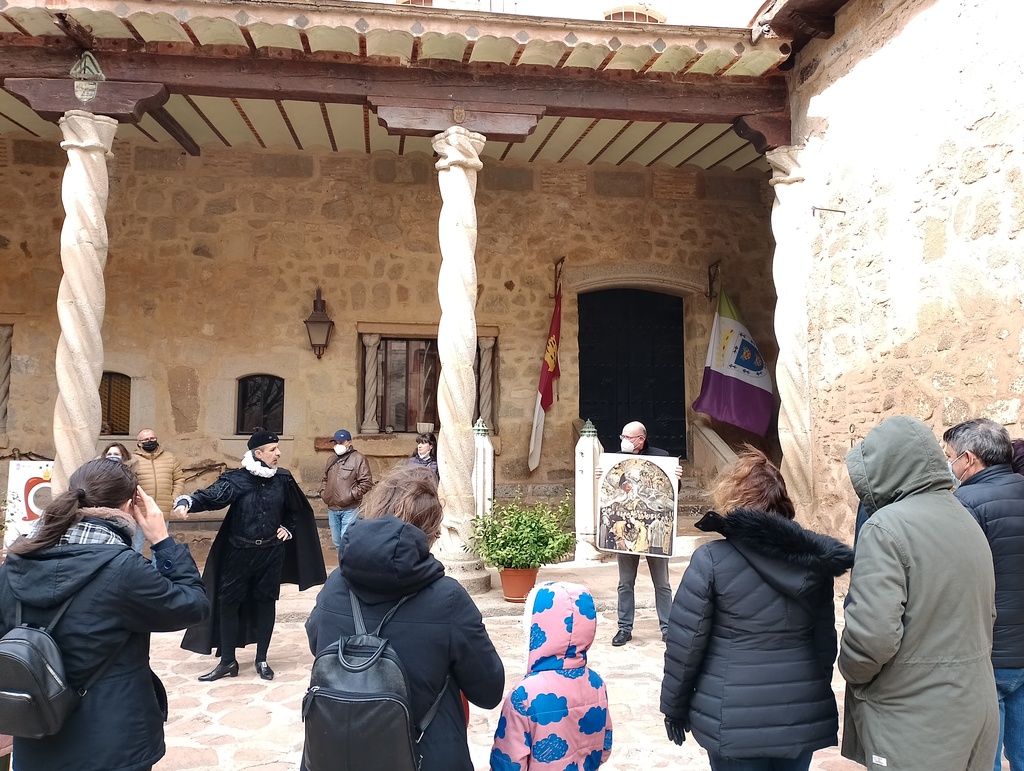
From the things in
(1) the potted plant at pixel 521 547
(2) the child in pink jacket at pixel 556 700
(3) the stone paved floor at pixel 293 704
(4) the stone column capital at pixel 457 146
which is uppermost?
(4) the stone column capital at pixel 457 146

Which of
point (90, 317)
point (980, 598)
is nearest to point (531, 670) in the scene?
point (980, 598)

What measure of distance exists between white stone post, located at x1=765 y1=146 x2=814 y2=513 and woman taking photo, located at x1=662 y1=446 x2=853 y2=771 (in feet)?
15.4

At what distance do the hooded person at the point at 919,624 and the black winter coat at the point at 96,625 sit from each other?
181cm

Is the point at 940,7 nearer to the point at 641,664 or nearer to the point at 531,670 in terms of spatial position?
the point at 641,664

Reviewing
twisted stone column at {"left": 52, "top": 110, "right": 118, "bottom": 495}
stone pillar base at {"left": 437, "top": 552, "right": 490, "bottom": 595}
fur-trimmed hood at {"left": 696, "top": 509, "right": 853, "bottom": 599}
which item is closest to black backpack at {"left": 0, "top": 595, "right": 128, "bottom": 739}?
fur-trimmed hood at {"left": 696, "top": 509, "right": 853, "bottom": 599}

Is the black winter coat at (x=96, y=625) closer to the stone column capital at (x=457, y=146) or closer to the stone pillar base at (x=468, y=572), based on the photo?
the stone pillar base at (x=468, y=572)

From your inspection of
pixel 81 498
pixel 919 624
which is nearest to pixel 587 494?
A: pixel 919 624

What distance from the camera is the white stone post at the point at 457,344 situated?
6418 millimetres

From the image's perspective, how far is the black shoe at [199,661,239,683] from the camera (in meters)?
4.50

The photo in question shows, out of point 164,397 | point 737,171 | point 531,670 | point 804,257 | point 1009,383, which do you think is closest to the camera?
point 531,670

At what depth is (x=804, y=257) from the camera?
22.5 feet

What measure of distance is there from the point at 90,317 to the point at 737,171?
24.7 ft

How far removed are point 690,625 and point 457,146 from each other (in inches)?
204

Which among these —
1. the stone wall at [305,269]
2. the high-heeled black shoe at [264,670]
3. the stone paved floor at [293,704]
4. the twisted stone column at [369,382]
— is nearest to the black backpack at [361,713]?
the stone paved floor at [293,704]
